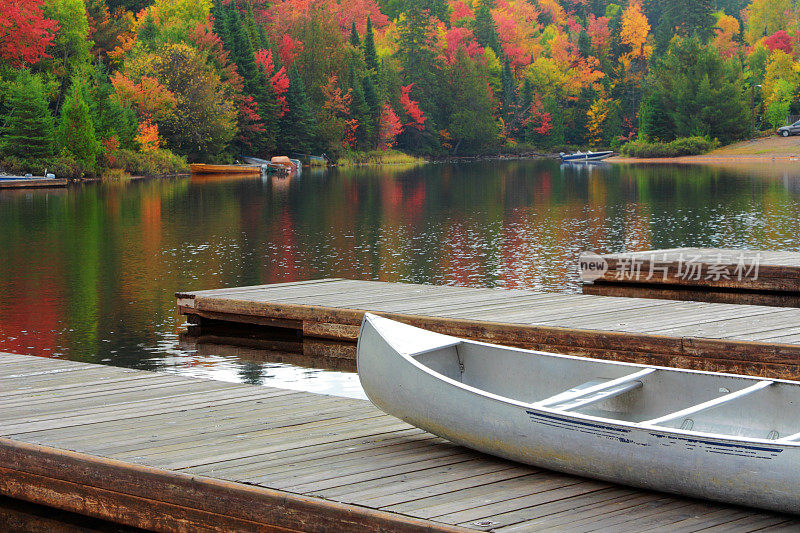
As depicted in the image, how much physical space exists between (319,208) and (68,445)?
29.7m

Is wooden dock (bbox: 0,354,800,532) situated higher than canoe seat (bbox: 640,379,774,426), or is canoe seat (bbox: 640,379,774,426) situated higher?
canoe seat (bbox: 640,379,774,426)

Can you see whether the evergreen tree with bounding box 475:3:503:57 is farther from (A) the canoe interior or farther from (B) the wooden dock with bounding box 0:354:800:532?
(A) the canoe interior

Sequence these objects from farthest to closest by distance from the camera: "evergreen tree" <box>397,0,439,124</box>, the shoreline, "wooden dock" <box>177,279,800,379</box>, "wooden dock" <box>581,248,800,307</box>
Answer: "evergreen tree" <box>397,0,439,124</box> → the shoreline → "wooden dock" <box>581,248,800,307</box> → "wooden dock" <box>177,279,800,379</box>

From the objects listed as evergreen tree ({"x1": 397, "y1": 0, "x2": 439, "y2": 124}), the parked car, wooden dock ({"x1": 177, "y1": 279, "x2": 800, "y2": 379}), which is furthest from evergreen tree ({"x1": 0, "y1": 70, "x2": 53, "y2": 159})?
the parked car

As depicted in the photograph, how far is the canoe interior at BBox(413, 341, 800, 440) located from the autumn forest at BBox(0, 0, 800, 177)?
168 ft

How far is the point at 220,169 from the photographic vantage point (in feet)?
224

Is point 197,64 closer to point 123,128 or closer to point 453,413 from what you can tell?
point 123,128

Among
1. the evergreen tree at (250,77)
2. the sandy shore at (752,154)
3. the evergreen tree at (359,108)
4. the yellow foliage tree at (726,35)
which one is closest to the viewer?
the evergreen tree at (250,77)

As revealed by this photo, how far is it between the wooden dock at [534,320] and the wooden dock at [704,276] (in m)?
3.70

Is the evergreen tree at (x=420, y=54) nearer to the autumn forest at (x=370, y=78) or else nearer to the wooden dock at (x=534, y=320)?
the autumn forest at (x=370, y=78)

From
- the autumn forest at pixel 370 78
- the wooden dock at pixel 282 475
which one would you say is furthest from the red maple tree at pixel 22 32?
the wooden dock at pixel 282 475

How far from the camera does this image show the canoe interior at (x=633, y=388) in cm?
590

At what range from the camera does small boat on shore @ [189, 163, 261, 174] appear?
221 feet

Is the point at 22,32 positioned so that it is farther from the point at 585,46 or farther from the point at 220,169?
the point at 585,46
